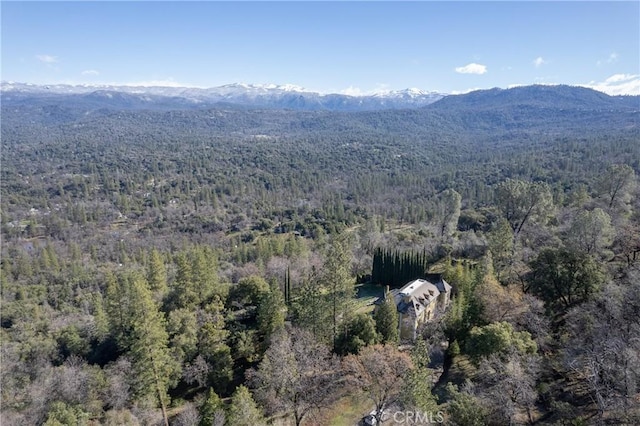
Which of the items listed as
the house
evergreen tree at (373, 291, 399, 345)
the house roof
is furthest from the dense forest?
the house roof

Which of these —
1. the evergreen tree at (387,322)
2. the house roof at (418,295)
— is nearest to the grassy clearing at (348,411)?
the evergreen tree at (387,322)

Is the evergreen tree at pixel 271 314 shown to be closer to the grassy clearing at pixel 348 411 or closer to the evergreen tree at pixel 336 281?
the evergreen tree at pixel 336 281

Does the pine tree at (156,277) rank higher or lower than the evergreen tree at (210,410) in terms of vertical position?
higher

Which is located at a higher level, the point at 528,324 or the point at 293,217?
the point at 528,324

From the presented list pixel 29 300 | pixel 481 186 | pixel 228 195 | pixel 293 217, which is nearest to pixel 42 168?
pixel 228 195

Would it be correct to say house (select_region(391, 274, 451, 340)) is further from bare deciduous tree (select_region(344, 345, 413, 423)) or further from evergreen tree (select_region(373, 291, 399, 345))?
bare deciduous tree (select_region(344, 345, 413, 423))

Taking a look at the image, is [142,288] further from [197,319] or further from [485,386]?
[485,386]

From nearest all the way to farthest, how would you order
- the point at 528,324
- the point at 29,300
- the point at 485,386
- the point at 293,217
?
the point at 485,386 < the point at 528,324 < the point at 29,300 < the point at 293,217

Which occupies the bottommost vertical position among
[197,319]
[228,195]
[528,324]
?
[228,195]
